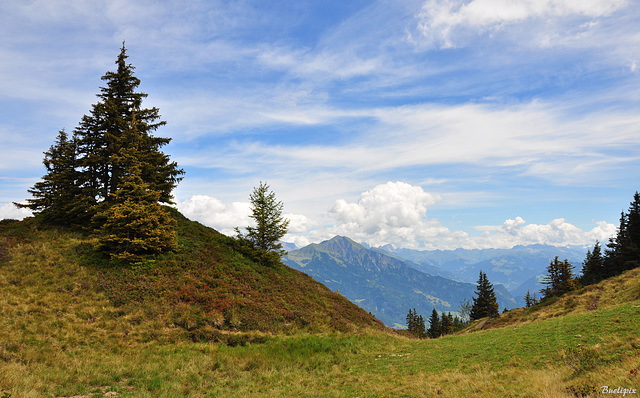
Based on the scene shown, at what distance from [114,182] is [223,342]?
21.9m

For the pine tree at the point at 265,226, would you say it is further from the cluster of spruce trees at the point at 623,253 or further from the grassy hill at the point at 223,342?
the cluster of spruce trees at the point at 623,253

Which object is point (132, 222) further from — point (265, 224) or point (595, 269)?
point (595, 269)

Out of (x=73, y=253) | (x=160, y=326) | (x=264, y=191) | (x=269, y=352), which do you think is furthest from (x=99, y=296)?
(x=264, y=191)

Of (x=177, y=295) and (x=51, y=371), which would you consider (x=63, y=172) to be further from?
(x=51, y=371)

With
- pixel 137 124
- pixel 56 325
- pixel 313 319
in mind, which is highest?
pixel 137 124

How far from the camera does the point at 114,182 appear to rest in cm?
2872

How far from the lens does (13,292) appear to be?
16906mm

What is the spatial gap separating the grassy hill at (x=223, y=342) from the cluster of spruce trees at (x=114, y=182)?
2127 mm

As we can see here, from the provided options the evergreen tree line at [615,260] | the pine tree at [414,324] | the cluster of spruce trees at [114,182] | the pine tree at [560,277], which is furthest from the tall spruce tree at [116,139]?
the pine tree at [414,324]

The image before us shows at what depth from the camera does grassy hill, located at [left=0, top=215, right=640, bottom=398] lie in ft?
32.9

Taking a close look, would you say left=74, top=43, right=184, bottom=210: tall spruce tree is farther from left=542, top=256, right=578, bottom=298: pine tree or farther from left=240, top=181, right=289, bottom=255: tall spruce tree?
left=542, top=256, right=578, bottom=298: pine tree

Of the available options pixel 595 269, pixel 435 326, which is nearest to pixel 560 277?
pixel 595 269

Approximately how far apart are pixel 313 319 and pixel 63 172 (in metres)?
28.4

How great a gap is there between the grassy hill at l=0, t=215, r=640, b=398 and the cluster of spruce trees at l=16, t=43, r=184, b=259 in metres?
2.13
